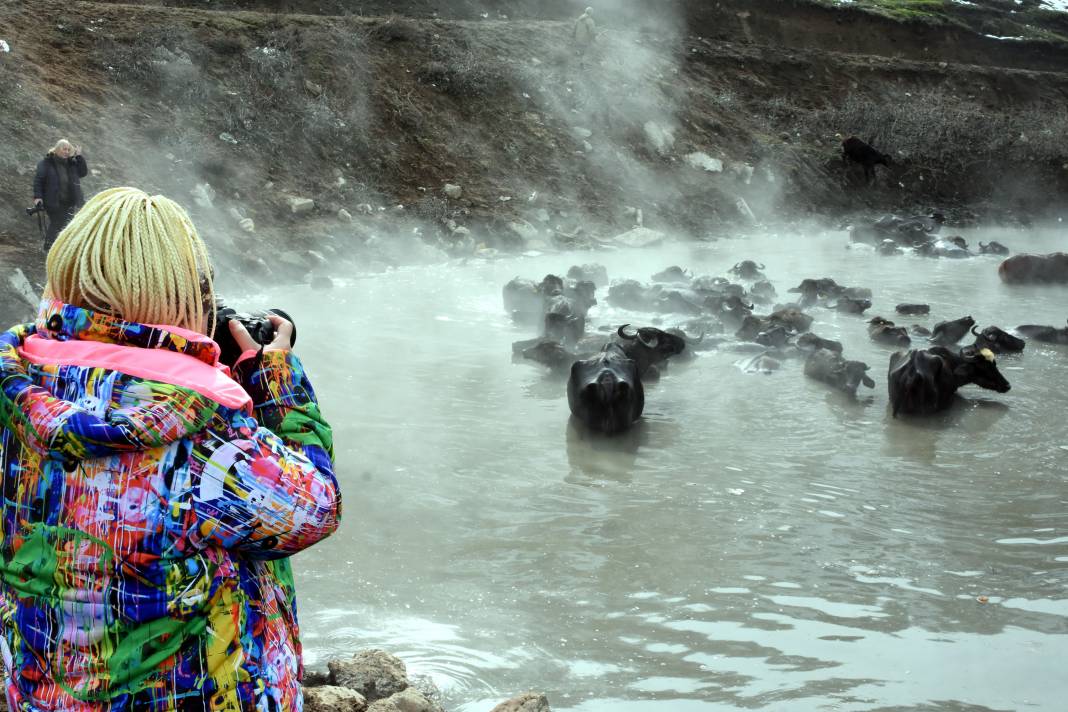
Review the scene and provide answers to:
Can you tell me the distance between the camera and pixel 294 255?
49.4 feet

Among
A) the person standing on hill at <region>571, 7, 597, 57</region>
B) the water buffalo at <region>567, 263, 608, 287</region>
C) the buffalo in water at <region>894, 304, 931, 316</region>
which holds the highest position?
the person standing on hill at <region>571, 7, 597, 57</region>

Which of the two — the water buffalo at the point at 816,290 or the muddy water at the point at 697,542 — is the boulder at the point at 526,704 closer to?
the muddy water at the point at 697,542

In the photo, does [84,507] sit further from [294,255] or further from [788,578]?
[294,255]

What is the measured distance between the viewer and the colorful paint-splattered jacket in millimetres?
1968

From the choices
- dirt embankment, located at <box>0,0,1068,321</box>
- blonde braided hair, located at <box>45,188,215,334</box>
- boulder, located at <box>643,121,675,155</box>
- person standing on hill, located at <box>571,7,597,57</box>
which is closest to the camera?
blonde braided hair, located at <box>45,188,215,334</box>

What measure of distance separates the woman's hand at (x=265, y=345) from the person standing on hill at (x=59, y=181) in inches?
417

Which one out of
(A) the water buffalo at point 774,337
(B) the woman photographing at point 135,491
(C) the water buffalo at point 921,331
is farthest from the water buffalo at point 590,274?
(B) the woman photographing at point 135,491

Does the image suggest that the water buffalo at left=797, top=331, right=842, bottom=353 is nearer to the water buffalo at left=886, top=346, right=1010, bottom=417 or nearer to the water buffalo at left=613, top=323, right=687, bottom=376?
the water buffalo at left=886, top=346, right=1010, bottom=417

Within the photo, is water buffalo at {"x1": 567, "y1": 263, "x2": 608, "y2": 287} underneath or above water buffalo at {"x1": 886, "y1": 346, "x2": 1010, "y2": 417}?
above

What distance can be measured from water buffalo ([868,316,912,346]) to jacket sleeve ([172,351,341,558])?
11.1 m

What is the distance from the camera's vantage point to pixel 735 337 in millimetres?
12336

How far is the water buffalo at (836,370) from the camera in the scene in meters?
9.97

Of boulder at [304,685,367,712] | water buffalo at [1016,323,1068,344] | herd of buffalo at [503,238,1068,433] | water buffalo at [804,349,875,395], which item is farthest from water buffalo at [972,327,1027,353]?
boulder at [304,685,367,712]

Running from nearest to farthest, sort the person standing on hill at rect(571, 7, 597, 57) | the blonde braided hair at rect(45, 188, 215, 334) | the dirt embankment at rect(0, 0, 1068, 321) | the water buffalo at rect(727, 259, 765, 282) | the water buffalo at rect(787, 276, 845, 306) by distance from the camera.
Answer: the blonde braided hair at rect(45, 188, 215, 334) < the water buffalo at rect(787, 276, 845, 306) < the dirt embankment at rect(0, 0, 1068, 321) < the water buffalo at rect(727, 259, 765, 282) < the person standing on hill at rect(571, 7, 597, 57)
